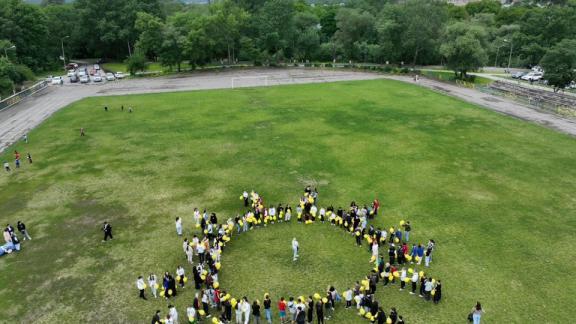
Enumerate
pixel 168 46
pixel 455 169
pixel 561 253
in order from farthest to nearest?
pixel 168 46 → pixel 455 169 → pixel 561 253

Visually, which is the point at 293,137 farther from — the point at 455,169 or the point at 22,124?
the point at 22,124

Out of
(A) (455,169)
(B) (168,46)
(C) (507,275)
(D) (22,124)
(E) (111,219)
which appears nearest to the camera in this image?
(C) (507,275)

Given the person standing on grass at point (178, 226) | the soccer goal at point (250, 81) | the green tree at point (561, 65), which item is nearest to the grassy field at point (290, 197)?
the person standing on grass at point (178, 226)

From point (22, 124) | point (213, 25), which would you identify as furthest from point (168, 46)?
point (22, 124)

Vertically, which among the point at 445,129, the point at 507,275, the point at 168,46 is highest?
the point at 168,46

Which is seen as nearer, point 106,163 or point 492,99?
point 106,163

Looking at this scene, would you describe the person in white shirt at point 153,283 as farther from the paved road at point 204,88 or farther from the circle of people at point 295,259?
the paved road at point 204,88

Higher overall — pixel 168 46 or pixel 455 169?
pixel 168 46
